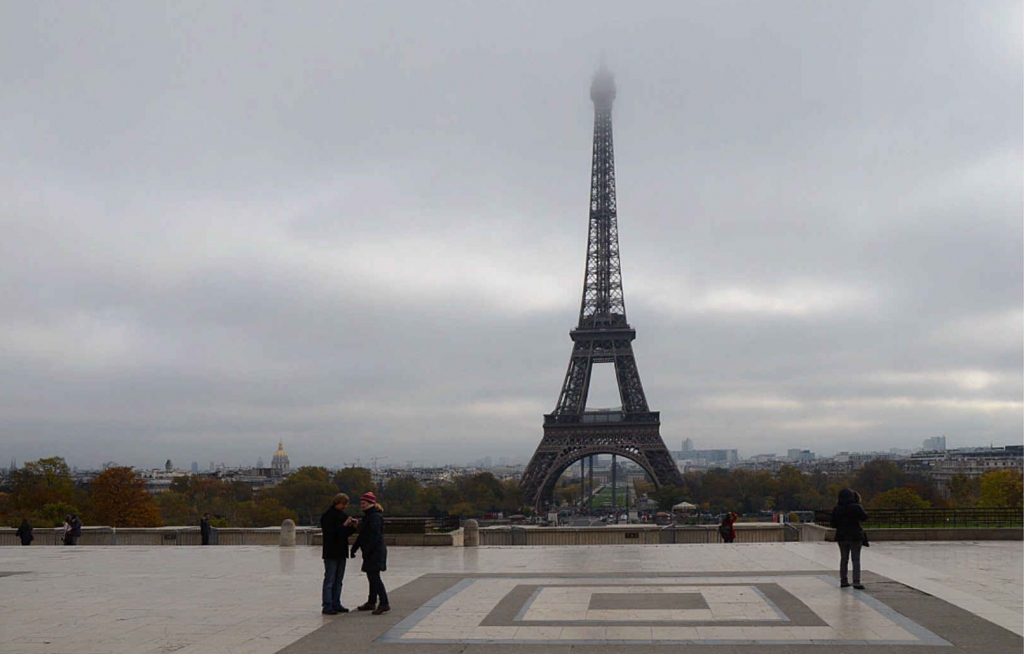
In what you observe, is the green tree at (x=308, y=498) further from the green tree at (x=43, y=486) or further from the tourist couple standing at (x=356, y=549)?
the tourist couple standing at (x=356, y=549)

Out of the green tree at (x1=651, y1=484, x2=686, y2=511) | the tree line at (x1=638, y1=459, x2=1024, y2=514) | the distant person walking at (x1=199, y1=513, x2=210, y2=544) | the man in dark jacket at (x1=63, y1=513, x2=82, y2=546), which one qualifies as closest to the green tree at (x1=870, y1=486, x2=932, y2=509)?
the tree line at (x1=638, y1=459, x2=1024, y2=514)

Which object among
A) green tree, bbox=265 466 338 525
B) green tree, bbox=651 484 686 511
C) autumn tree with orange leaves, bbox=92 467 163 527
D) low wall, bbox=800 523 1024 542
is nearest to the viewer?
low wall, bbox=800 523 1024 542

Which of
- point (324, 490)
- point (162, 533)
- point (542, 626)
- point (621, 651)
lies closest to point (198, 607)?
point (542, 626)

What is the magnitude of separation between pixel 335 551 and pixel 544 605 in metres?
3.01

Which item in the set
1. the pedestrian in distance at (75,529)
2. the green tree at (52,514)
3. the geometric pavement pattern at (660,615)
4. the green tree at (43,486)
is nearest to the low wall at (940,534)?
the geometric pavement pattern at (660,615)

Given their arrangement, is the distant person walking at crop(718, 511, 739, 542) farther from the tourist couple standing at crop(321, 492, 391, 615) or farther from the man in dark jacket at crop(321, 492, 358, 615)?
the man in dark jacket at crop(321, 492, 358, 615)

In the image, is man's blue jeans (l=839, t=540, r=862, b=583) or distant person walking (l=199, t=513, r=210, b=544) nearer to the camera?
man's blue jeans (l=839, t=540, r=862, b=583)

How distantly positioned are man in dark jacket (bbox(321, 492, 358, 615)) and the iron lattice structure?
7514cm

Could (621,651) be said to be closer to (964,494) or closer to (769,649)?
(769,649)

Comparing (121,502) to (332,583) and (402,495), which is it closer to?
(402,495)

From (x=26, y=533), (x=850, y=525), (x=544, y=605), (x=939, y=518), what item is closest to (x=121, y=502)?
(x=26, y=533)

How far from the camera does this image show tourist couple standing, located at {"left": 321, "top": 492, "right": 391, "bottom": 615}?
1266cm

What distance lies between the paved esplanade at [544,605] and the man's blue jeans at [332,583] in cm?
27

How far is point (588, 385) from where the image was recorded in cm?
9519
